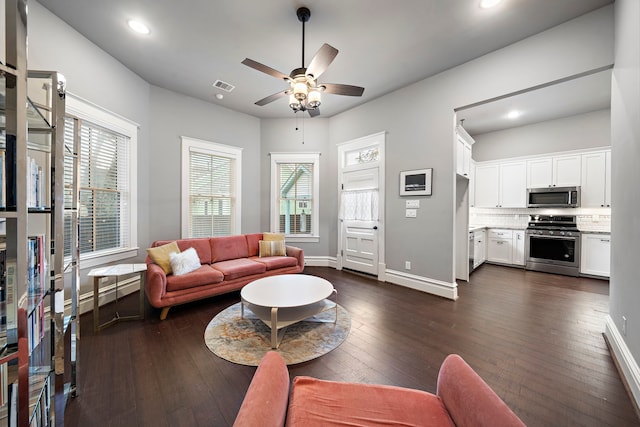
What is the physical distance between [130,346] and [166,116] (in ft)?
11.0

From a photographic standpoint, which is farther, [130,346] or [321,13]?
[321,13]

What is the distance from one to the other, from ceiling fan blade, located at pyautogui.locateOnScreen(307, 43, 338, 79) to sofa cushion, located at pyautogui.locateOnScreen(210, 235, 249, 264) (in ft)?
9.25

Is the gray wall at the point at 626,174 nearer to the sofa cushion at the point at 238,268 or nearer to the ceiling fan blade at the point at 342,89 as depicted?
the ceiling fan blade at the point at 342,89

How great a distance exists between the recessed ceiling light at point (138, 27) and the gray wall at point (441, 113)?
321 centimetres

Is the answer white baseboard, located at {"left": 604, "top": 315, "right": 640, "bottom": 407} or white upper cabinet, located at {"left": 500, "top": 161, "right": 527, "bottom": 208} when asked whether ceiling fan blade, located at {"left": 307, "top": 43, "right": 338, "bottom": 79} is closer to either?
white baseboard, located at {"left": 604, "top": 315, "right": 640, "bottom": 407}

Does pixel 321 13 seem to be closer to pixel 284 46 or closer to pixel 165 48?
pixel 284 46

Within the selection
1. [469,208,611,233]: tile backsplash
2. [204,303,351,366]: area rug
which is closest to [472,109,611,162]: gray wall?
[469,208,611,233]: tile backsplash

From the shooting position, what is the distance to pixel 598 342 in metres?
2.21

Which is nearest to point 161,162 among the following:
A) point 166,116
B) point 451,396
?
point 166,116

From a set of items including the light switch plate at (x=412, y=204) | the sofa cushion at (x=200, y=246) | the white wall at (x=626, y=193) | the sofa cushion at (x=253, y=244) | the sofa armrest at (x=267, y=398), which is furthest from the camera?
the sofa cushion at (x=253, y=244)

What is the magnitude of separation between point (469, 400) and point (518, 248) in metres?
5.43

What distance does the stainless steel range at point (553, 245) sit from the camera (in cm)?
439

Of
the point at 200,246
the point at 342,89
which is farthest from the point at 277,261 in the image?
the point at 342,89

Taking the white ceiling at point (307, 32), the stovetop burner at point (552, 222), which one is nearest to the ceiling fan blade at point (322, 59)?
the white ceiling at point (307, 32)
